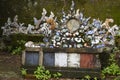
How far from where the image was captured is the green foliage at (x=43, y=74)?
21.3 ft

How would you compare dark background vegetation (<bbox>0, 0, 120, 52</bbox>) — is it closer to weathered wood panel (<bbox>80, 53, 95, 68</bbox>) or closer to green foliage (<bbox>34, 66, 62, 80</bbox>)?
green foliage (<bbox>34, 66, 62, 80</bbox>)

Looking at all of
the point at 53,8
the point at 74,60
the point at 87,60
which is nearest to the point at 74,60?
the point at 74,60

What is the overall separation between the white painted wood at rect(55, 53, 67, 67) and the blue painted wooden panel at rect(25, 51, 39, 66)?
1.36ft

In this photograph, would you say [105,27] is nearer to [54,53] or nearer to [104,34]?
[104,34]

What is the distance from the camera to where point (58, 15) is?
9.34 m

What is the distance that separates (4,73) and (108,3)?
3874mm

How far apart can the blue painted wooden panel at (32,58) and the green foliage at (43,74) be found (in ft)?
0.55

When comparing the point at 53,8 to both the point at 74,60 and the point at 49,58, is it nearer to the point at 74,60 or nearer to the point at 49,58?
the point at 49,58

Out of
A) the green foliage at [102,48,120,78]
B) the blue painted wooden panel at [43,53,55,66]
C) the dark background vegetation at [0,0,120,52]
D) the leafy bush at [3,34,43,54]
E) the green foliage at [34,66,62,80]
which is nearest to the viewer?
the green foliage at [34,66,62,80]

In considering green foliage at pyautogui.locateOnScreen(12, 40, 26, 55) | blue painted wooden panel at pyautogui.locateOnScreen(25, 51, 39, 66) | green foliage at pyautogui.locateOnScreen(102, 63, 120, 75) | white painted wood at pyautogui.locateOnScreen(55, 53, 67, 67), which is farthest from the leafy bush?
green foliage at pyautogui.locateOnScreen(102, 63, 120, 75)

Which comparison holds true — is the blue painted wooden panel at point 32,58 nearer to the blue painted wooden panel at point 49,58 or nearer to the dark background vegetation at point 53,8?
the blue painted wooden panel at point 49,58

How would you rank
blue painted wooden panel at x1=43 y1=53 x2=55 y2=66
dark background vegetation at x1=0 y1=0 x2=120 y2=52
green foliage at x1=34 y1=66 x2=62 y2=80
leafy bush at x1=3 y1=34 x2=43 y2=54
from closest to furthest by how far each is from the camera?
1. green foliage at x1=34 y1=66 x2=62 y2=80
2. blue painted wooden panel at x1=43 y1=53 x2=55 y2=66
3. leafy bush at x1=3 y1=34 x2=43 y2=54
4. dark background vegetation at x1=0 y1=0 x2=120 y2=52

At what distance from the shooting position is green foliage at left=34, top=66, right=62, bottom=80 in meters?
6.48

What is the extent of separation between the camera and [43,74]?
6.52 m
